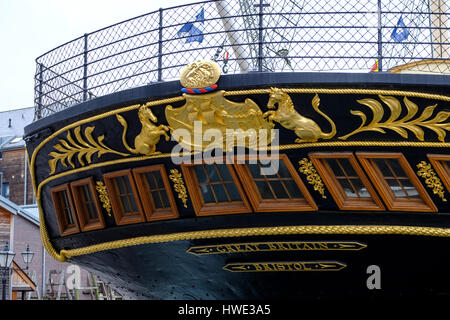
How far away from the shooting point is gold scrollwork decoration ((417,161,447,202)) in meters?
6.84

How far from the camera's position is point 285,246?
7.26m

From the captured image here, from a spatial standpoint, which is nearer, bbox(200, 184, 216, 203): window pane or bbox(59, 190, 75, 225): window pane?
bbox(200, 184, 216, 203): window pane

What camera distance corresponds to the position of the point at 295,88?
6.77 m

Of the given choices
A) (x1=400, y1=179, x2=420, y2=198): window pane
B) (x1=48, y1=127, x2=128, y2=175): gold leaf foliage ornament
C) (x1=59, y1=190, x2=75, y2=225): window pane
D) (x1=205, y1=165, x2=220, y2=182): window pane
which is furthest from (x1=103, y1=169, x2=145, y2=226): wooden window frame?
(x1=400, y1=179, x2=420, y2=198): window pane

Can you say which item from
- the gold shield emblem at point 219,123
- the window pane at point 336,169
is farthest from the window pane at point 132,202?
the window pane at point 336,169

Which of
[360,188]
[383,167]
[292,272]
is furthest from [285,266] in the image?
[383,167]

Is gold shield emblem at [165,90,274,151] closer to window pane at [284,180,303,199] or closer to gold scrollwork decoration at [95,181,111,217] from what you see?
window pane at [284,180,303,199]

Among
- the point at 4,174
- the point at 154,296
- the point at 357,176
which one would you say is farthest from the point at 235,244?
the point at 4,174

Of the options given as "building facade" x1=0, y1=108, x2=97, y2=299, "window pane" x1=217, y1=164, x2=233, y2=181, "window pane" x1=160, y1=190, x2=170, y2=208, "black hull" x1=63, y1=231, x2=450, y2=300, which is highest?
"building facade" x1=0, y1=108, x2=97, y2=299

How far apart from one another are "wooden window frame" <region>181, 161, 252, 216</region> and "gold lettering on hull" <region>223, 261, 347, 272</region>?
2.40ft

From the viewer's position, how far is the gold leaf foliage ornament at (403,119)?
676cm

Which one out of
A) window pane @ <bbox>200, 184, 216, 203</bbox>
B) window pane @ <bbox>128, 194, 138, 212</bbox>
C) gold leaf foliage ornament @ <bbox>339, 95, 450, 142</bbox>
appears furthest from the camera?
window pane @ <bbox>128, 194, 138, 212</bbox>
